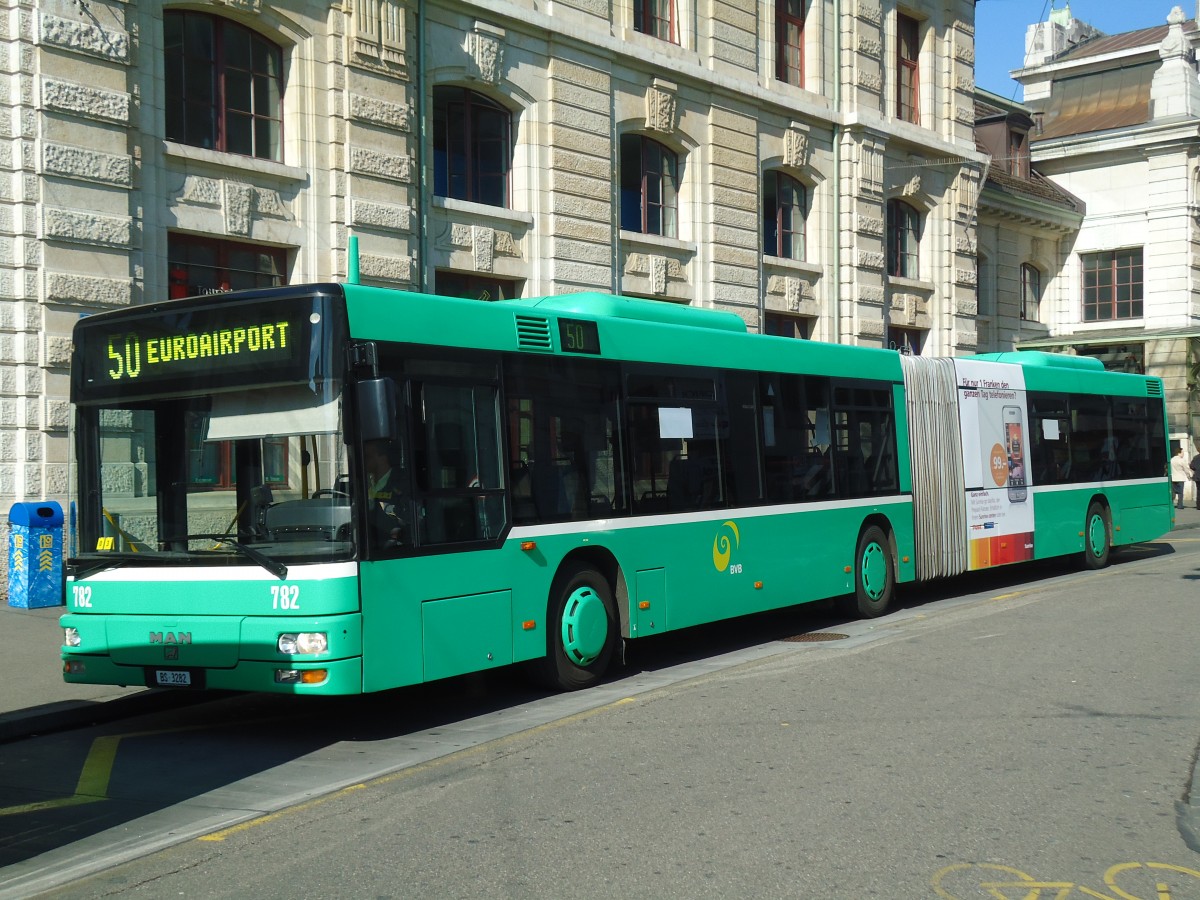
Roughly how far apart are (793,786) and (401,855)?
2120 millimetres

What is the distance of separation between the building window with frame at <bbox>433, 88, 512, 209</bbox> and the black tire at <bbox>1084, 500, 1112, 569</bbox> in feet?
32.2

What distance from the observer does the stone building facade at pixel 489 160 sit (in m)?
14.7

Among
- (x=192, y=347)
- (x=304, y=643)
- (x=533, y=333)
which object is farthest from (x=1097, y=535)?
(x=192, y=347)

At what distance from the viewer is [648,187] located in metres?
23.3

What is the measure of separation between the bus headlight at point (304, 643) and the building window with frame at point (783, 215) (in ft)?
62.4

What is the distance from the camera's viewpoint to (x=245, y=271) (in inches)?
674

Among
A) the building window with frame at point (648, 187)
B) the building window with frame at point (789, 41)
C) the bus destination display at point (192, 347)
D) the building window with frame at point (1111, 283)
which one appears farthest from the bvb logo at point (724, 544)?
the building window with frame at point (1111, 283)

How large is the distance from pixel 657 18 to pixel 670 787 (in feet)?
61.8

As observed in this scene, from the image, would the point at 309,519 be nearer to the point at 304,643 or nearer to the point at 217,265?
the point at 304,643

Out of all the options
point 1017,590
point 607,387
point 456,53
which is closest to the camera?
point 607,387

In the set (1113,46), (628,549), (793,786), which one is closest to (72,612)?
(628,549)

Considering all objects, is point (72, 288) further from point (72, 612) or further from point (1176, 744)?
point (1176, 744)

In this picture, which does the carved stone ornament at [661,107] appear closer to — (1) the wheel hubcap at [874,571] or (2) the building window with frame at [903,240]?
(2) the building window with frame at [903,240]

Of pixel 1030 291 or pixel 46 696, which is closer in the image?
pixel 46 696
